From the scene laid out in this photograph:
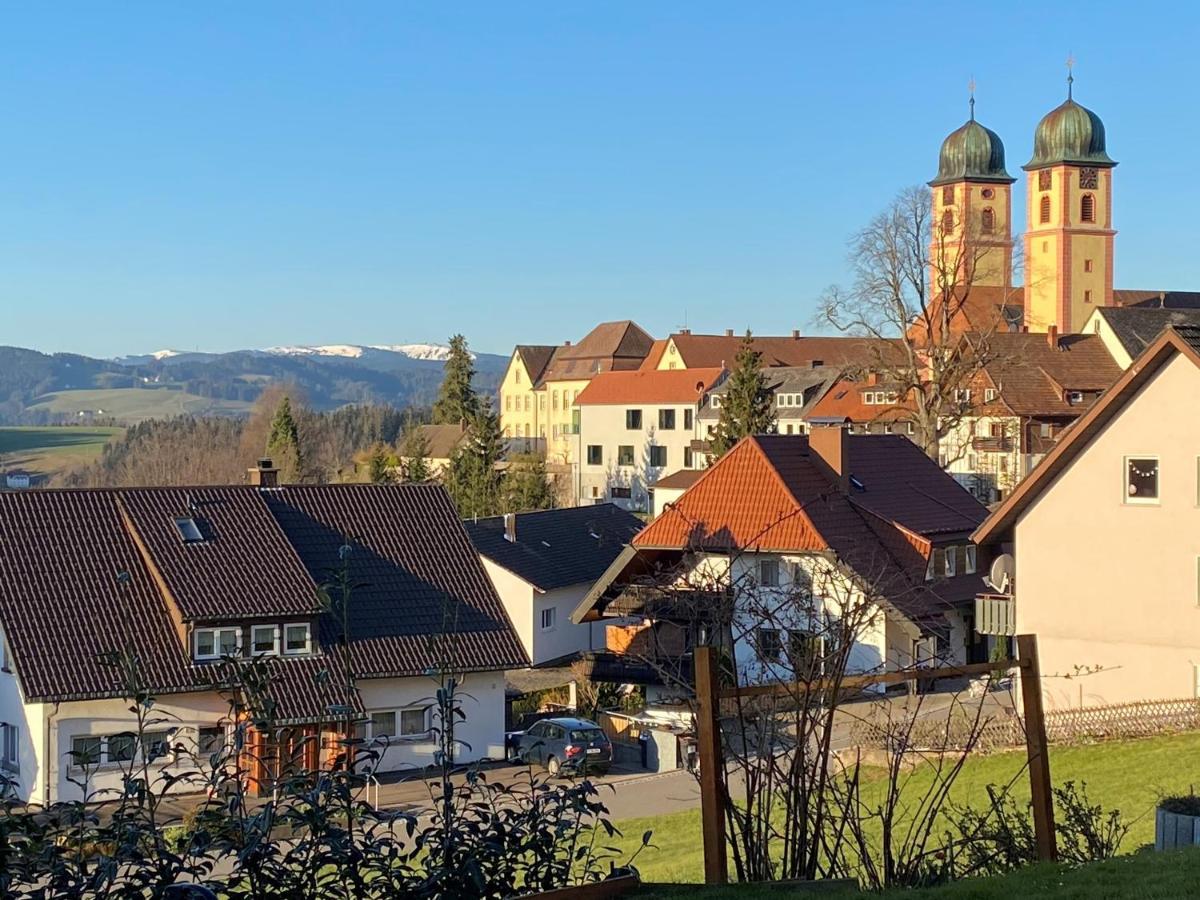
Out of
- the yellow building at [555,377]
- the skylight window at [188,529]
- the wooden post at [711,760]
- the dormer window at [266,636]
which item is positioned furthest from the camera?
the yellow building at [555,377]

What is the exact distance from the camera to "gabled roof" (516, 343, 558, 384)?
130 m

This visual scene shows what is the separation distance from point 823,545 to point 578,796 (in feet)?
91.0

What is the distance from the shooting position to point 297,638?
30.2 m

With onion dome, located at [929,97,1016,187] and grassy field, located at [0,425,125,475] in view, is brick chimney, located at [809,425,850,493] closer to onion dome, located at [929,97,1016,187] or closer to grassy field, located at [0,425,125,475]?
onion dome, located at [929,97,1016,187]

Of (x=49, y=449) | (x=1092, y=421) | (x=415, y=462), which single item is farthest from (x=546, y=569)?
(x=49, y=449)

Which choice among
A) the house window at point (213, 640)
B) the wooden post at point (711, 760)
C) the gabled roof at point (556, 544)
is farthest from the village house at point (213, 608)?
the wooden post at point (711, 760)

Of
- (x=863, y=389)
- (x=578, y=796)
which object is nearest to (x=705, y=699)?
(x=578, y=796)

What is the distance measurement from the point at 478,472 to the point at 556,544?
26.5m

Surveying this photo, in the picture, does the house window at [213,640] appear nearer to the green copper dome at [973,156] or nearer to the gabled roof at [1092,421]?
the gabled roof at [1092,421]

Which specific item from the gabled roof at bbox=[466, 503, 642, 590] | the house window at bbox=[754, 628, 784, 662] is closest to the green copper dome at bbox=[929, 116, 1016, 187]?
the gabled roof at bbox=[466, 503, 642, 590]

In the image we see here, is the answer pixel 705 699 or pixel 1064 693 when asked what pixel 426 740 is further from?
pixel 705 699

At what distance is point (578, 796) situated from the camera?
6551 millimetres

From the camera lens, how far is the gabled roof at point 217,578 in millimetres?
28172

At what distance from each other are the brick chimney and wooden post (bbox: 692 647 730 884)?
2975 cm
